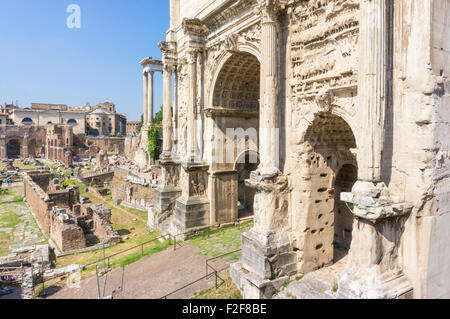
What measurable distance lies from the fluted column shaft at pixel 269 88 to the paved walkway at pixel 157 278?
12.3 ft

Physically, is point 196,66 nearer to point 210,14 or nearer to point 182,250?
point 210,14

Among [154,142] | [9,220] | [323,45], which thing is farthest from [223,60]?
[154,142]

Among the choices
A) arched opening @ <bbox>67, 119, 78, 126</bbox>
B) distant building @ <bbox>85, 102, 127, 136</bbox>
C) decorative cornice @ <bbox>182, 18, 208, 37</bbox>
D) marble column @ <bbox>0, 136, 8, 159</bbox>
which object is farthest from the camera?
distant building @ <bbox>85, 102, 127, 136</bbox>

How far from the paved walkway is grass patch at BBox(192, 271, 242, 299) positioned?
0.77ft

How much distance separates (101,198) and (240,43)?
1881 cm

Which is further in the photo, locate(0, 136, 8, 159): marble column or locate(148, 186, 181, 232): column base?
locate(0, 136, 8, 159): marble column

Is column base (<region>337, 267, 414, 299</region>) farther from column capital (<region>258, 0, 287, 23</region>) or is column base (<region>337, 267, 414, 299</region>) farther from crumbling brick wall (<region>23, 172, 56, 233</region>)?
crumbling brick wall (<region>23, 172, 56, 233</region>)

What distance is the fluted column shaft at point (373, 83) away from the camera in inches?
204

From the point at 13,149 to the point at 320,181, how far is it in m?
67.5

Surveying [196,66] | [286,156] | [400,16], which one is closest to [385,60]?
[400,16]

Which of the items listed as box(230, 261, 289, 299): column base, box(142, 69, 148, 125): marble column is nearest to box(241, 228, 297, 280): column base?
box(230, 261, 289, 299): column base

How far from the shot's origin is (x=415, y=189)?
5094 millimetres

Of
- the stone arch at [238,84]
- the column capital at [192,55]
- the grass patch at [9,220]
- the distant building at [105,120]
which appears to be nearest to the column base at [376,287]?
the stone arch at [238,84]

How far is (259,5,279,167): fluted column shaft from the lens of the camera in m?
7.51
